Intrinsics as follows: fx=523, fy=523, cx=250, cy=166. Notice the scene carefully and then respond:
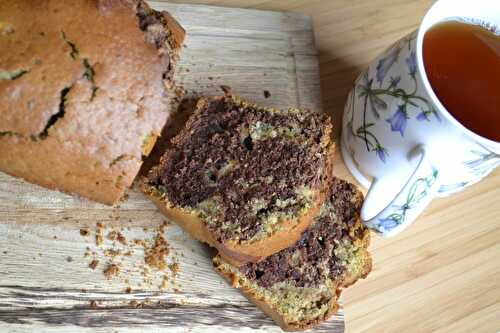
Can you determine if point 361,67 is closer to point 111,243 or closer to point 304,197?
point 304,197

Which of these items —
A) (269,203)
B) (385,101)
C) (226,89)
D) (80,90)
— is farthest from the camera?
(226,89)

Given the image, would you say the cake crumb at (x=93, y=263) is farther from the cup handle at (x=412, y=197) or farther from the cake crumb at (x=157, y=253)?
the cup handle at (x=412, y=197)

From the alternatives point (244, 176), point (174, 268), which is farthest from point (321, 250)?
point (174, 268)

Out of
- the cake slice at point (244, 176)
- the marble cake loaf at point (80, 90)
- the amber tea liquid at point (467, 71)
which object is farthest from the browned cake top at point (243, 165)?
the amber tea liquid at point (467, 71)

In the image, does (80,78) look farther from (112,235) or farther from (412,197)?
(412,197)

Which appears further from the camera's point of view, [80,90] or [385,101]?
[385,101]

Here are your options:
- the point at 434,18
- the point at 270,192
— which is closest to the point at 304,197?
the point at 270,192

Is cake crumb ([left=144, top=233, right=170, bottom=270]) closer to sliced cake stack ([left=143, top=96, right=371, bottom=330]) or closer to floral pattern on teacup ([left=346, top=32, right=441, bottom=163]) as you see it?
sliced cake stack ([left=143, top=96, right=371, bottom=330])
